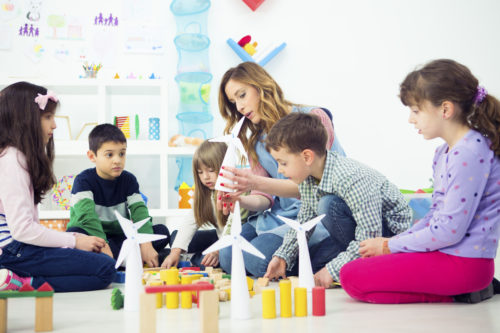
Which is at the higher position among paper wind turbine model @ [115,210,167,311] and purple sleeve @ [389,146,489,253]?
purple sleeve @ [389,146,489,253]

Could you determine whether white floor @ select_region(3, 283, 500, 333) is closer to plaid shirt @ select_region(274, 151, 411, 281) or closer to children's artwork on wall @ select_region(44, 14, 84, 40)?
plaid shirt @ select_region(274, 151, 411, 281)

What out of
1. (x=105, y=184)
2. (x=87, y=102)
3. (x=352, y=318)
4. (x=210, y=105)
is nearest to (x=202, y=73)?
(x=210, y=105)

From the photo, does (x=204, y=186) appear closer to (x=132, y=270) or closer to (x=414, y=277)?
(x=132, y=270)

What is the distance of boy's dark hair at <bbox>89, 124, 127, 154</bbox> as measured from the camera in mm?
2420

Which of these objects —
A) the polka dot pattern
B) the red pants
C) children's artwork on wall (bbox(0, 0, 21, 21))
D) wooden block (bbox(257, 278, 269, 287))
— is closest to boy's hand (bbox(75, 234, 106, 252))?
wooden block (bbox(257, 278, 269, 287))

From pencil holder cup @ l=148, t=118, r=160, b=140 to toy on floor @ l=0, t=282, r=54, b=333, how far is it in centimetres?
223

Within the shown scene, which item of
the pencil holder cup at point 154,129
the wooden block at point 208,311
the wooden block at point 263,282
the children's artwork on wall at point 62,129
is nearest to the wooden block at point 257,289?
the wooden block at point 263,282

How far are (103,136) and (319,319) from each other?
1.54 metres

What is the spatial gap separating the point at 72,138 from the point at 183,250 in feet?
5.57

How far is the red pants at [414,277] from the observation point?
4.52 feet

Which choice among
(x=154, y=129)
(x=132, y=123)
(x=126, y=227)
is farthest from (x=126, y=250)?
(x=132, y=123)

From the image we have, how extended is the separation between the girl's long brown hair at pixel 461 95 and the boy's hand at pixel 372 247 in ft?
1.29

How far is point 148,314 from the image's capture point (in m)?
1.03

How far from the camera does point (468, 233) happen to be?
4.52 ft
